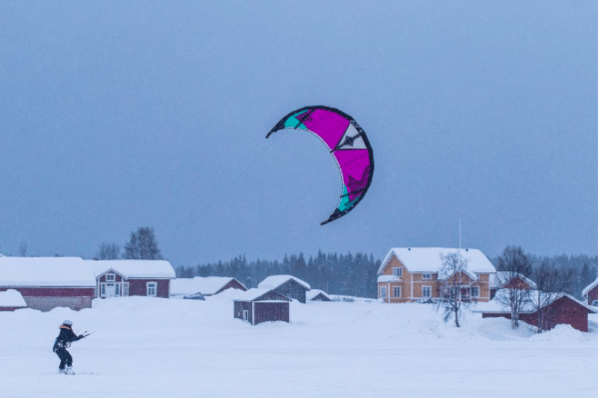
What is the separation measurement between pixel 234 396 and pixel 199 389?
1.25 m

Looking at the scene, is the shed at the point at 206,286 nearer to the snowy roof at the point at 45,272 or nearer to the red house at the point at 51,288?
the snowy roof at the point at 45,272

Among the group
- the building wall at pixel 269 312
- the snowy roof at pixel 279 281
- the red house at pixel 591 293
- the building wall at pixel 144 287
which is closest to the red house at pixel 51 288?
the building wall at pixel 144 287

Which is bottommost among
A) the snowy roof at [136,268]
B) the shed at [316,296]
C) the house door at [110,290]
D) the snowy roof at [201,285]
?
the shed at [316,296]

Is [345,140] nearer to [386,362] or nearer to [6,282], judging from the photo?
[386,362]

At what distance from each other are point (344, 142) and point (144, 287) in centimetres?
4504

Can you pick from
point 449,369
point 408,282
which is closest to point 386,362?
point 449,369

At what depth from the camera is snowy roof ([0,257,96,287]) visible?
4769cm

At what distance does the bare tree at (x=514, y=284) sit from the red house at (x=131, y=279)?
25.6m

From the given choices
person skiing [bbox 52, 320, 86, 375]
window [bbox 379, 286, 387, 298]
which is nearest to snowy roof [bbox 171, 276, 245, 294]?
window [bbox 379, 286, 387, 298]

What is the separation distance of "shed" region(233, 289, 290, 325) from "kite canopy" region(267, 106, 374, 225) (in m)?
26.8

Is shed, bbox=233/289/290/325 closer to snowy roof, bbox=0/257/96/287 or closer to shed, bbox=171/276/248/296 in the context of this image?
snowy roof, bbox=0/257/96/287

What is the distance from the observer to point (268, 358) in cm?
2230

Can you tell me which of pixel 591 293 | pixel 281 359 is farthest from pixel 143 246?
pixel 281 359

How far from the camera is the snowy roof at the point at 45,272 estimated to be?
47.7 meters
